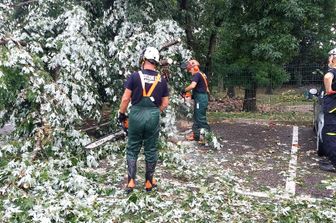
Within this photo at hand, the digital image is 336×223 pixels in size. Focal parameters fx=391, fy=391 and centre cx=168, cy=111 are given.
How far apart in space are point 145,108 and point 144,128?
0.25 m

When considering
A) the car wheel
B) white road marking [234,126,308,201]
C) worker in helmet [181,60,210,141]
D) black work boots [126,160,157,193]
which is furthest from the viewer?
worker in helmet [181,60,210,141]

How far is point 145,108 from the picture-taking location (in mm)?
4781

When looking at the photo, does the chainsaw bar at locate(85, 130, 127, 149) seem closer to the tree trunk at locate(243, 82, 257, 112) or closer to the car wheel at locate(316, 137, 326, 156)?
the car wheel at locate(316, 137, 326, 156)

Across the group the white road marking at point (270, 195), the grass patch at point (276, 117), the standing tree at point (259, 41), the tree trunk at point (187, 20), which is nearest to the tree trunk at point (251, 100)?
the standing tree at point (259, 41)

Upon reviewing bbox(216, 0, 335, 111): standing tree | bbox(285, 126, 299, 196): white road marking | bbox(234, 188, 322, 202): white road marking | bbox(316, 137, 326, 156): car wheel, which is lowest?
bbox(234, 188, 322, 202): white road marking

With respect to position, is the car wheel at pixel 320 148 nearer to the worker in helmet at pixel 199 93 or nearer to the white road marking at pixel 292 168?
the white road marking at pixel 292 168

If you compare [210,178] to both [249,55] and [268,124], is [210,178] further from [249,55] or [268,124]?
[249,55]

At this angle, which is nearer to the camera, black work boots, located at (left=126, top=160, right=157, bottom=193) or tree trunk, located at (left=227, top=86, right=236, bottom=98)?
black work boots, located at (left=126, top=160, right=157, bottom=193)

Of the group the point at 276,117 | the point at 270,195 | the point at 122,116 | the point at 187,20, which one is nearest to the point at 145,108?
the point at 122,116

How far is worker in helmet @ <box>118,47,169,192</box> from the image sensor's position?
15.5 ft

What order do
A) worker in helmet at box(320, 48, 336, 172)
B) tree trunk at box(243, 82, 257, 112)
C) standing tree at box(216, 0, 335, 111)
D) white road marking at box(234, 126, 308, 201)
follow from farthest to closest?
1. tree trunk at box(243, 82, 257, 112)
2. standing tree at box(216, 0, 335, 111)
3. worker in helmet at box(320, 48, 336, 172)
4. white road marking at box(234, 126, 308, 201)

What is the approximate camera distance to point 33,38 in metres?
7.43

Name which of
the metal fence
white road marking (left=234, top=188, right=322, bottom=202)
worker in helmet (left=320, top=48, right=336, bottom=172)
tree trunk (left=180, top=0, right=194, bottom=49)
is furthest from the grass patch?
white road marking (left=234, top=188, right=322, bottom=202)

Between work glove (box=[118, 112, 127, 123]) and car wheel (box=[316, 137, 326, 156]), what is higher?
work glove (box=[118, 112, 127, 123])
